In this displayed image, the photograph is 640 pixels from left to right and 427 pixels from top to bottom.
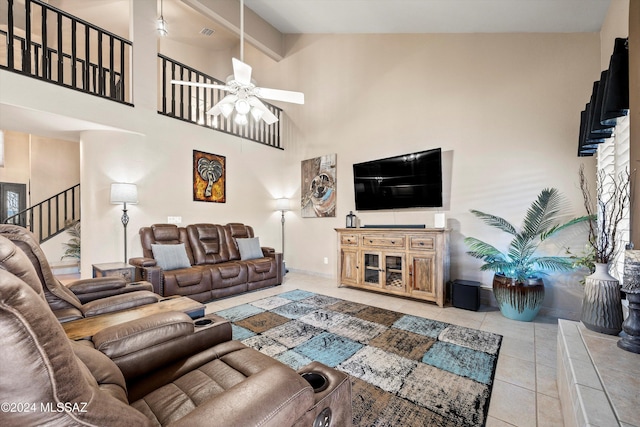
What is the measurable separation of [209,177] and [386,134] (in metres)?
3.25

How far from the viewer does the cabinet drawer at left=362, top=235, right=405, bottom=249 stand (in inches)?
155

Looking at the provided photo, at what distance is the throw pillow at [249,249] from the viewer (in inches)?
186

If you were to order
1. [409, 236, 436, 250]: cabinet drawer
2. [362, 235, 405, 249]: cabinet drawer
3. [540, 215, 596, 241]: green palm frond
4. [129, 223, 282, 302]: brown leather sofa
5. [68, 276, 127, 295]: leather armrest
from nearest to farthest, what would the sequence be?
1. [68, 276, 127, 295]: leather armrest
2. [540, 215, 596, 241]: green palm frond
3. [129, 223, 282, 302]: brown leather sofa
4. [409, 236, 436, 250]: cabinet drawer
5. [362, 235, 405, 249]: cabinet drawer

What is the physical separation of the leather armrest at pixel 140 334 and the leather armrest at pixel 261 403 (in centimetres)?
70

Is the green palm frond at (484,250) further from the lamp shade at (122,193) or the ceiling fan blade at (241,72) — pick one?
the lamp shade at (122,193)

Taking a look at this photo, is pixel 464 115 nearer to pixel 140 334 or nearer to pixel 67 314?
pixel 140 334

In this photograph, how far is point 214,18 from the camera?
183 inches

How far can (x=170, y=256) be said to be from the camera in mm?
3875

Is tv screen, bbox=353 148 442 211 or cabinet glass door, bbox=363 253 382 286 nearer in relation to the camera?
tv screen, bbox=353 148 442 211

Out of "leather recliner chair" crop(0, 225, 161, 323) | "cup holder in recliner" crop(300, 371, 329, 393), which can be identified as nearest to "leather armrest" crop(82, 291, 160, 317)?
"leather recliner chair" crop(0, 225, 161, 323)

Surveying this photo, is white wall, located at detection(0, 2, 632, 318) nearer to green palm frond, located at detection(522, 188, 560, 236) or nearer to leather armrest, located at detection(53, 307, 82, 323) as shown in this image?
green palm frond, located at detection(522, 188, 560, 236)

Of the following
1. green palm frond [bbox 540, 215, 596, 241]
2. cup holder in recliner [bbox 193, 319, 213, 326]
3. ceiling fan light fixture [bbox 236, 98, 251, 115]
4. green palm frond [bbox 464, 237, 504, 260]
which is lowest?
cup holder in recliner [bbox 193, 319, 213, 326]

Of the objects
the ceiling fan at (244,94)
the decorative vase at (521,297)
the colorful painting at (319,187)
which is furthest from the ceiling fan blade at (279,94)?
the decorative vase at (521,297)

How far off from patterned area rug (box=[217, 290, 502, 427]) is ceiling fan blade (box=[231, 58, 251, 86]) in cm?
260
